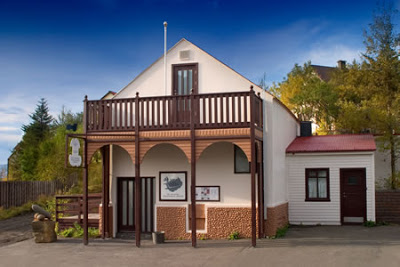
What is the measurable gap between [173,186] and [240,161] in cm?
255

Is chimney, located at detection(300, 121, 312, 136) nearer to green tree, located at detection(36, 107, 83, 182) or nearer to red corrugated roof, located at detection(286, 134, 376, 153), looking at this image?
red corrugated roof, located at detection(286, 134, 376, 153)

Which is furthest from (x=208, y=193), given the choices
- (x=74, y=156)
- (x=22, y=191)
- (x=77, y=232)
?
(x=22, y=191)

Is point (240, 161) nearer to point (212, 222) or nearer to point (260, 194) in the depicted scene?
point (260, 194)

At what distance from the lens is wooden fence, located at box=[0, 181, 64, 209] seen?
27.6 meters

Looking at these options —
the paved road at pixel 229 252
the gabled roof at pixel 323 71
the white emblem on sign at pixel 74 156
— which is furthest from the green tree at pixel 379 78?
the gabled roof at pixel 323 71

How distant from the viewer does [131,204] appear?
675 inches

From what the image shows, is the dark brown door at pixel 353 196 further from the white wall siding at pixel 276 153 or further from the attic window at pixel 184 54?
the attic window at pixel 184 54

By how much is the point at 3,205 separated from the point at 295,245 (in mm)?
19500

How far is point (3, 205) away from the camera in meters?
27.3

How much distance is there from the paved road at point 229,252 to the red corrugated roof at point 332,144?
146 inches

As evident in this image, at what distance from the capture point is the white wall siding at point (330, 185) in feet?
61.0

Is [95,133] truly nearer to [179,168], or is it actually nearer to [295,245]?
[179,168]

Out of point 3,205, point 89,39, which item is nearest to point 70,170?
point 3,205

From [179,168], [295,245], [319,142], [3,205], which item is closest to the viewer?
[295,245]
